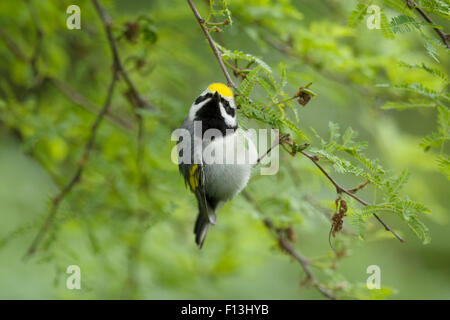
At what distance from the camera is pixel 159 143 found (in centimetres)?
260

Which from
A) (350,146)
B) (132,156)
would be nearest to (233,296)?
(132,156)

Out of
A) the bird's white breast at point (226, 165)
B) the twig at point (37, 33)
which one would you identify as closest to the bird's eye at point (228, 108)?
the bird's white breast at point (226, 165)

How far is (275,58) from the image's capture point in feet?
11.6

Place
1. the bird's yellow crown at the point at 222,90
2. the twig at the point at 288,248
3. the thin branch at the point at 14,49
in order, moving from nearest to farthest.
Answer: the bird's yellow crown at the point at 222,90
the twig at the point at 288,248
the thin branch at the point at 14,49

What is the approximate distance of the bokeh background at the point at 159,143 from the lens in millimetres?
2625

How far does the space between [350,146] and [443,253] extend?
544 cm

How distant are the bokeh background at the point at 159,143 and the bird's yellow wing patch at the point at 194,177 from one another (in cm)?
33

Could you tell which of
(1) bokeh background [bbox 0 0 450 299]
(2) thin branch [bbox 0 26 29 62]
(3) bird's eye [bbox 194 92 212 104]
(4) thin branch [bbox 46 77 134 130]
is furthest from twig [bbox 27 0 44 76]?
(3) bird's eye [bbox 194 92 212 104]

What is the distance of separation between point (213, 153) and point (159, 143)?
65 centimetres

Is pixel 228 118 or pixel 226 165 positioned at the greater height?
pixel 228 118

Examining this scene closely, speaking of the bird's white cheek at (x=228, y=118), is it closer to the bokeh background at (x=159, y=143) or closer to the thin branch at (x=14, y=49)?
the bokeh background at (x=159, y=143)

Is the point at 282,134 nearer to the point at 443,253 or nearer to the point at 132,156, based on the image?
the point at 132,156

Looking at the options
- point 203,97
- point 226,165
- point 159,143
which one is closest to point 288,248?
point 226,165

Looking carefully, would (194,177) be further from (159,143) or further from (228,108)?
(159,143)
